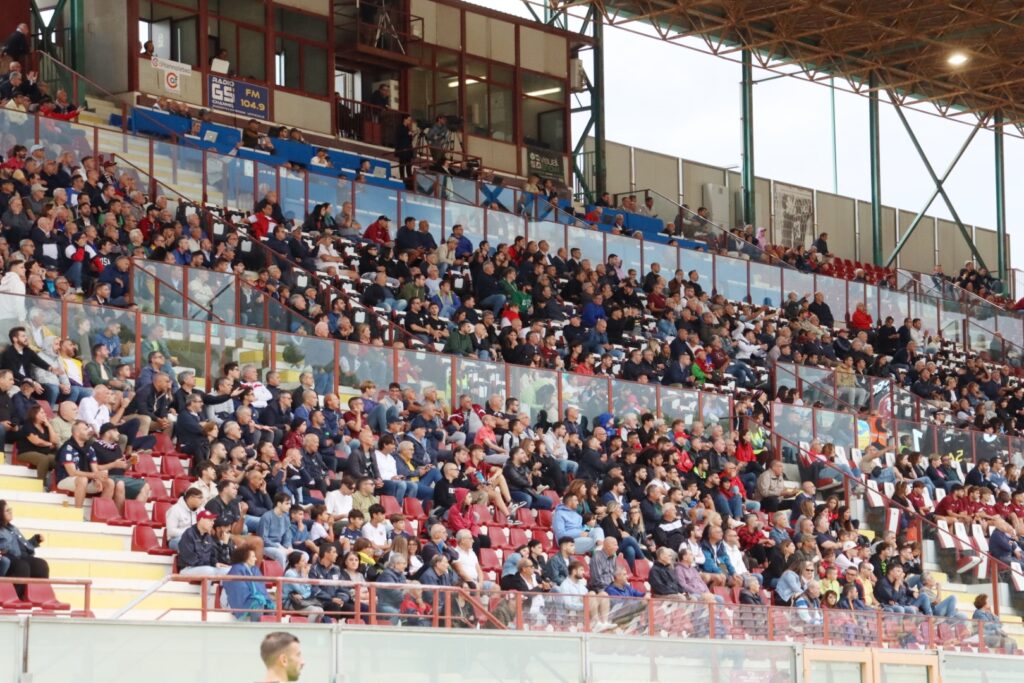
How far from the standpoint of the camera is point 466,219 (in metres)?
31.1

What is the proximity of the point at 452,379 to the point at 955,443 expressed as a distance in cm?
992

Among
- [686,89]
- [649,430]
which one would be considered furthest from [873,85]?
[649,430]

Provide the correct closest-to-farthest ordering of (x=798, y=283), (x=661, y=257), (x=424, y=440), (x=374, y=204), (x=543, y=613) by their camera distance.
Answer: (x=543, y=613) < (x=424, y=440) < (x=374, y=204) < (x=661, y=257) < (x=798, y=283)

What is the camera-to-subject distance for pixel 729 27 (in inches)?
1668

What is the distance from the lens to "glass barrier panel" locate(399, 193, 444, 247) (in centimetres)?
3023

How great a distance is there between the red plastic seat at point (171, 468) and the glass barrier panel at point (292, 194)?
35.8 ft

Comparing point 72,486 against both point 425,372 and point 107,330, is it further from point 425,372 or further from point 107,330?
point 425,372

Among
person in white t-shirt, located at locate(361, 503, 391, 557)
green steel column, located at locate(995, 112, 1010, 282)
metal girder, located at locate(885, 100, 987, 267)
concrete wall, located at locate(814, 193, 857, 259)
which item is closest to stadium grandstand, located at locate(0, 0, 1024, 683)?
person in white t-shirt, located at locate(361, 503, 391, 557)

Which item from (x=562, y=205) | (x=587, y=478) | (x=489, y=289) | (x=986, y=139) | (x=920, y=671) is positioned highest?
(x=986, y=139)

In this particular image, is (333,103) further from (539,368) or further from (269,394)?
(269,394)

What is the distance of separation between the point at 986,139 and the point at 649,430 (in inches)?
1222

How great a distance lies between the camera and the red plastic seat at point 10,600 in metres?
13.4

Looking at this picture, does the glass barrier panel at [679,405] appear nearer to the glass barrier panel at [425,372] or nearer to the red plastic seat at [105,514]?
the glass barrier panel at [425,372]

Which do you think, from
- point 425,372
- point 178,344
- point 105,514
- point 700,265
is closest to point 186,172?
point 425,372
